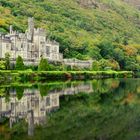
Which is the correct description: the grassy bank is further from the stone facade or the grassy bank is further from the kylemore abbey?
the stone facade

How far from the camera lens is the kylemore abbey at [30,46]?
9438 centimetres

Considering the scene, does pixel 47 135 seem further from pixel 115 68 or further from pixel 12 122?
pixel 115 68

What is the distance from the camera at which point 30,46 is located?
335 feet

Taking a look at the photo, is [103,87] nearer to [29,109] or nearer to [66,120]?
[29,109]

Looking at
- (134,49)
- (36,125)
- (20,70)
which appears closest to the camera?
(36,125)

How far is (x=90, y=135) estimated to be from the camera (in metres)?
22.9

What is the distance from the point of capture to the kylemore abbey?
310 feet

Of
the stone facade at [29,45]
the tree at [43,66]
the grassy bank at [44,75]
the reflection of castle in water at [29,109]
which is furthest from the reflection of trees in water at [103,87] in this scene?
the stone facade at [29,45]

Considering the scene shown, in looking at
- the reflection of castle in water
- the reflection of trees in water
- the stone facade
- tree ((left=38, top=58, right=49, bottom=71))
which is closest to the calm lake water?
the reflection of castle in water

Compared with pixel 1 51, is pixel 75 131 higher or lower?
lower

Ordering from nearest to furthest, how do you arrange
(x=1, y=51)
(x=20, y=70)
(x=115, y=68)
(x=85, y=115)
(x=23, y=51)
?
1. (x=85, y=115)
2. (x=20, y=70)
3. (x=1, y=51)
4. (x=23, y=51)
5. (x=115, y=68)

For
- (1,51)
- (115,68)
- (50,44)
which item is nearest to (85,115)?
(1,51)

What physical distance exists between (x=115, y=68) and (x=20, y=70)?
58.9 metres

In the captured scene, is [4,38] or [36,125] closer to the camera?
[36,125]
